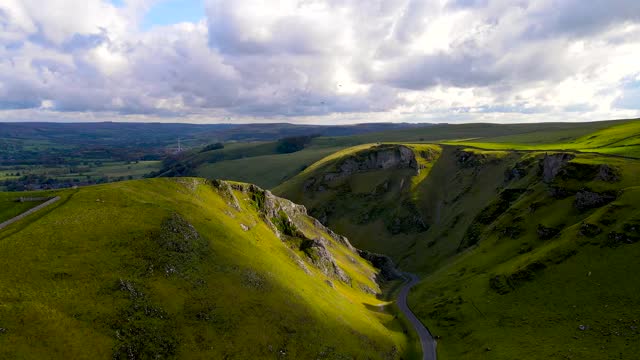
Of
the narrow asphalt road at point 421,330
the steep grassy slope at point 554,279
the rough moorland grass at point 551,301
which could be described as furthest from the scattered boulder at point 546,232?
the narrow asphalt road at point 421,330

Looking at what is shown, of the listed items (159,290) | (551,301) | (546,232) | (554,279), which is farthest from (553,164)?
(159,290)

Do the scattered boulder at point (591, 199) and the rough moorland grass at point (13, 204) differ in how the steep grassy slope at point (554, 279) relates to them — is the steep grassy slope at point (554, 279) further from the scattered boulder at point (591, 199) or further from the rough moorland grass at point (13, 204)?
the rough moorland grass at point (13, 204)

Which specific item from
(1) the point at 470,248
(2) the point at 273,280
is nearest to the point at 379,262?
(1) the point at 470,248

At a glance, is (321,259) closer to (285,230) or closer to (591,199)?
(285,230)

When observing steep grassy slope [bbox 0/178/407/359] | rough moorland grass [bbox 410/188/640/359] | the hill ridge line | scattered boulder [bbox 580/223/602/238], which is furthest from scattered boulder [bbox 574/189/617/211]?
the hill ridge line

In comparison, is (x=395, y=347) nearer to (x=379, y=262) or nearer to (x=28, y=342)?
(x=28, y=342)
